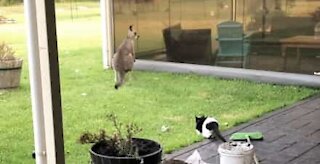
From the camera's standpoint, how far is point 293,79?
20.3 ft

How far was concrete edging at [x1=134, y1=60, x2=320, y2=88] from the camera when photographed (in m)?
6.12

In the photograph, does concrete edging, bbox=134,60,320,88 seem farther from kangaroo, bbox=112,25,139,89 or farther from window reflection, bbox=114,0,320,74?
kangaroo, bbox=112,25,139,89

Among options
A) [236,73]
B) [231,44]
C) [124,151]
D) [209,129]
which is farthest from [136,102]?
[124,151]

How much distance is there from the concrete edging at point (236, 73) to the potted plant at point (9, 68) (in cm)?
215

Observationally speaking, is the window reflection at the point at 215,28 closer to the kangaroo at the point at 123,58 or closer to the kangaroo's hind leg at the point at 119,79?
the kangaroo's hind leg at the point at 119,79

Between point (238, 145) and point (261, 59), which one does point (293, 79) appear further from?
point (238, 145)

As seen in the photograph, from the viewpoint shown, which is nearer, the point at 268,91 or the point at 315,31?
the point at 268,91

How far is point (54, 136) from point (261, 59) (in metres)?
4.94

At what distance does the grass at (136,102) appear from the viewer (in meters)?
3.98

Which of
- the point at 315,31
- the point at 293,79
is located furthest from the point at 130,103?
the point at 315,31

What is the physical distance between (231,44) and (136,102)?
2.27 metres

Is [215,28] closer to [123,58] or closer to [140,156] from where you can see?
[123,58]

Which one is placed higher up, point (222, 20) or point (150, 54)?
point (222, 20)

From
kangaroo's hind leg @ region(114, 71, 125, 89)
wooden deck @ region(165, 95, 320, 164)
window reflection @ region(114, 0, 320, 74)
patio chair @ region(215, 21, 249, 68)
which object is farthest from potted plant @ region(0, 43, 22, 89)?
wooden deck @ region(165, 95, 320, 164)
